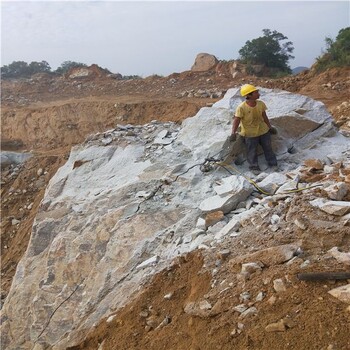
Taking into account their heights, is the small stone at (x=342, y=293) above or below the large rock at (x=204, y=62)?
below

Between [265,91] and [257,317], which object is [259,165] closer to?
[265,91]

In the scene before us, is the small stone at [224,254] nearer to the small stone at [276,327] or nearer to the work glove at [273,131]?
the small stone at [276,327]

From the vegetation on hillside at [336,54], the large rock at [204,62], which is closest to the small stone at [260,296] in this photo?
the vegetation on hillside at [336,54]

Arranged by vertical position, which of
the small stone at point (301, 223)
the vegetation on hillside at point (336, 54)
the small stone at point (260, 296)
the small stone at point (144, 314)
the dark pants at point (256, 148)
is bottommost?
the small stone at point (144, 314)

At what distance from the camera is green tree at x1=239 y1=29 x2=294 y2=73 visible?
53.8 ft

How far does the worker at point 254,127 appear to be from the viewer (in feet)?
17.6

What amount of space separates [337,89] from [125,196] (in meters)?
8.69

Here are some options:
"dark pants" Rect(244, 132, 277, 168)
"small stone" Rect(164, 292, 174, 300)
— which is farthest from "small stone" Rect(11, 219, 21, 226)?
"small stone" Rect(164, 292, 174, 300)

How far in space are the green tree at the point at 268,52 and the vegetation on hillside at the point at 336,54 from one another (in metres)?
2.65

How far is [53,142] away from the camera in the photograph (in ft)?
43.7

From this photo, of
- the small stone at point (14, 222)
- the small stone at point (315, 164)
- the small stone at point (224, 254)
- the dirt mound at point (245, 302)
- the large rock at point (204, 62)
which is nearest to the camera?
the dirt mound at point (245, 302)

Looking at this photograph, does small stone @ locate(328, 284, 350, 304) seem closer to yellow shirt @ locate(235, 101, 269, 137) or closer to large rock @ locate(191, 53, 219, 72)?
yellow shirt @ locate(235, 101, 269, 137)

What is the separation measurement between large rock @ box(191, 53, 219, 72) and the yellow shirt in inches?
449

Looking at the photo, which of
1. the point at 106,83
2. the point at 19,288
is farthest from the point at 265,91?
the point at 106,83
